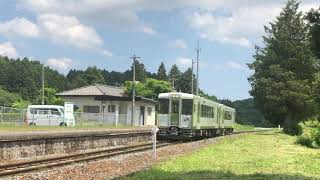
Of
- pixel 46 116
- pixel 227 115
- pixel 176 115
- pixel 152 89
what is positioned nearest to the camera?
pixel 176 115

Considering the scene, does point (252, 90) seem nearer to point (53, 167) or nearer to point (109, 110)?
point (109, 110)

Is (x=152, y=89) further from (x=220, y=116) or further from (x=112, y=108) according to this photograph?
(x=220, y=116)

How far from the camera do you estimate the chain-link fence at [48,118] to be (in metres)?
38.5

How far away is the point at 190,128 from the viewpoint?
123ft

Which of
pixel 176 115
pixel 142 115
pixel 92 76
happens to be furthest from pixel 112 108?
pixel 92 76

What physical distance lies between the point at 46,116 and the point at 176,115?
37.6 ft

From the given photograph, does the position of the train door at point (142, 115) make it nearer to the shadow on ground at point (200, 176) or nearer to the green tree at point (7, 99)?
the green tree at point (7, 99)

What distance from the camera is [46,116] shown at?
44375mm

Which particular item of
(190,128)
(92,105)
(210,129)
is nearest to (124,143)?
(190,128)

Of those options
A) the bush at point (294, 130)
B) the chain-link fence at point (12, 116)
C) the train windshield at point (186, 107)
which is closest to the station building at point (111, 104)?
the bush at point (294, 130)

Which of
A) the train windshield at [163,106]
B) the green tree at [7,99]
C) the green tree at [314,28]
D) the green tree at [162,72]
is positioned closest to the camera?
the green tree at [314,28]

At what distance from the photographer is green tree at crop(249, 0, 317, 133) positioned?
56812mm

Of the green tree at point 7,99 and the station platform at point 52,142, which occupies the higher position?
the green tree at point 7,99

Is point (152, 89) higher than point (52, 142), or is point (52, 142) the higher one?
point (152, 89)
